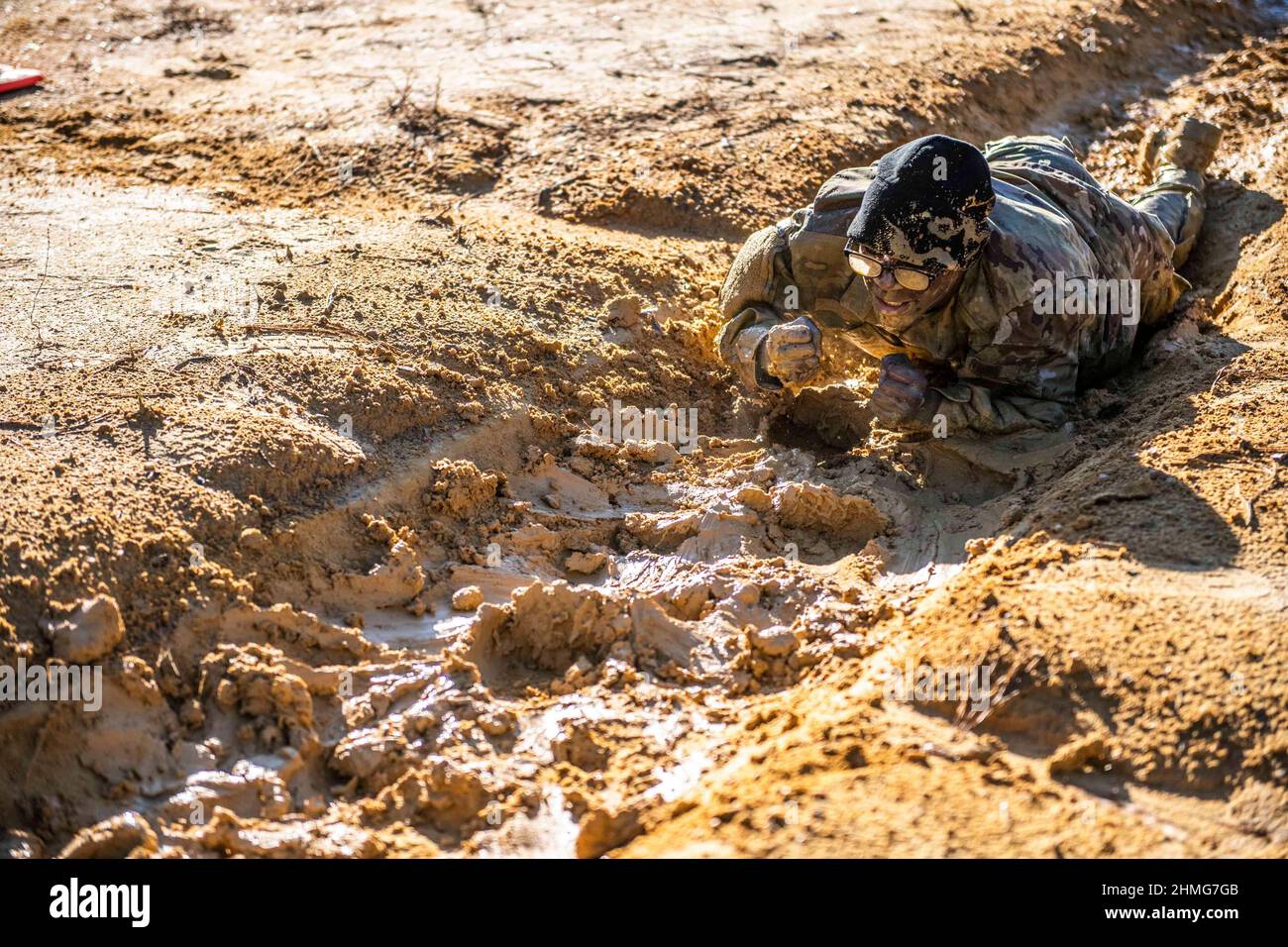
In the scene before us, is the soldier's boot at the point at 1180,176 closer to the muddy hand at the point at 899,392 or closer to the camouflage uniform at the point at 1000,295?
the camouflage uniform at the point at 1000,295

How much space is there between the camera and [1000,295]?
3500 millimetres

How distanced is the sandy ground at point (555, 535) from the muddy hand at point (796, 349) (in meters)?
0.33

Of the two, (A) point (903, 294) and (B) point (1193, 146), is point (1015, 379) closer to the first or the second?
(A) point (903, 294)

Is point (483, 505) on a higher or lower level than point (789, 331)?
lower

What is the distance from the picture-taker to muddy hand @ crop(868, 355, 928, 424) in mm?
3557

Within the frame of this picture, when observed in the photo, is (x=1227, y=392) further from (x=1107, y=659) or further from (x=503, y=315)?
(x=503, y=315)

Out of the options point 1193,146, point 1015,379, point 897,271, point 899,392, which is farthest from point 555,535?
point 1193,146

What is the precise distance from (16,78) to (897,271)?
5.07 meters

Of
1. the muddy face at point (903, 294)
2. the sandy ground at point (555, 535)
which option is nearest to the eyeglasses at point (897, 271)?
the muddy face at point (903, 294)

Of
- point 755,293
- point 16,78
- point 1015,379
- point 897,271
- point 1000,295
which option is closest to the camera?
point 897,271

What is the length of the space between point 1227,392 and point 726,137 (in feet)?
8.75

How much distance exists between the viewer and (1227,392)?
3.62 meters

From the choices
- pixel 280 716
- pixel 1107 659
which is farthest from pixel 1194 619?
pixel 280 716

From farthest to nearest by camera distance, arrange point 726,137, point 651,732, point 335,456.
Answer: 1. point 726,137
2. point 335,456
3. point 651,732
